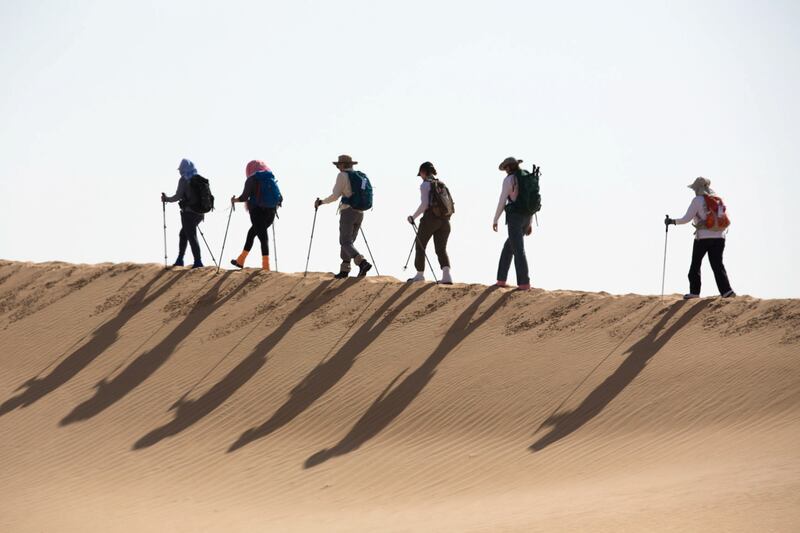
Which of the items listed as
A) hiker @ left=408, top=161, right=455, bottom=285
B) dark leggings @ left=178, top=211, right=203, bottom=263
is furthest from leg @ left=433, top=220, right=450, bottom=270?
dark leggings @ left=178, top=211, right=203, bottom=263

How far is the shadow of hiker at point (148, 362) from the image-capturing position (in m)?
19.0

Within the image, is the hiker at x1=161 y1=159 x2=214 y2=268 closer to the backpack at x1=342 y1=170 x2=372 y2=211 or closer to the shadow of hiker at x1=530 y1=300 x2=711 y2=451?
the backpack at x1=342 y1=170 x2=372 y2=211

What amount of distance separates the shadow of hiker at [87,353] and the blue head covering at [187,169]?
81.5 inches

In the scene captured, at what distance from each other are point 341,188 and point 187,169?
3439 mm

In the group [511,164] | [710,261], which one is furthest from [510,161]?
[710,261]

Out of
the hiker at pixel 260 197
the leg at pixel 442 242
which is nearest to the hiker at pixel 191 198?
the hiker at pixel 260 197

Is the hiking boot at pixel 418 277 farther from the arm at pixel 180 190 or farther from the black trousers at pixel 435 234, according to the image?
the arm at pixel 180 190

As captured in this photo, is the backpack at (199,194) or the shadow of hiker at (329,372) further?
the backpack at (199,194)

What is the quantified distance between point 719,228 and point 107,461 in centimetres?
960

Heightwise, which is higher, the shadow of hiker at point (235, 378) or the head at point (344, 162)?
the head at point (344, 162)

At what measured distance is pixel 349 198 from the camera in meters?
20.0

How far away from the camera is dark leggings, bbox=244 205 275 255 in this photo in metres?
21.0

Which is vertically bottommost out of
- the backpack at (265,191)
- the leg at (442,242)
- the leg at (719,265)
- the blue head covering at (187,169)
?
Result: the leg at (719,265)

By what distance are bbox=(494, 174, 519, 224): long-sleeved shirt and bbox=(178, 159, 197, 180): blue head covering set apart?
6015 mm
